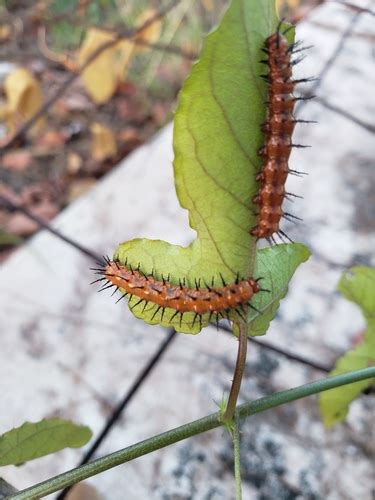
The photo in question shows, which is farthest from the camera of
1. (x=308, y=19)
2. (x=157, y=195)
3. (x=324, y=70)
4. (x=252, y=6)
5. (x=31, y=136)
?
(x=31, y=136)

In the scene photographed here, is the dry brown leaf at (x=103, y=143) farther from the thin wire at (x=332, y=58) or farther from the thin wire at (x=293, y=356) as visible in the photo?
the thin wire at (x=293, y=356)

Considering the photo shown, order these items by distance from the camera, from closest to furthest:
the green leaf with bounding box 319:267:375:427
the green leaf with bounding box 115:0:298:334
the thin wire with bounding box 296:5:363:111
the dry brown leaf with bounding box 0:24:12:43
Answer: the green leaf with bounding box 115:0:298:334
the green leaf with bounding box 319:267:375:427
the thin wire with bounding box 296:5:363:111
the dry brown leaf with bounding box 0:24:12:43

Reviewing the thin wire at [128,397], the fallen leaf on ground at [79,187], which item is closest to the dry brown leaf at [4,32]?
the fallen leaf on ground at [79,187]

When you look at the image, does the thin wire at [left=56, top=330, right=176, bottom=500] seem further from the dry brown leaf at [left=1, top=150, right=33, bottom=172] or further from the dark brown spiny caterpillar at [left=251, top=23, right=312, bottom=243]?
the dry brown leaf at [left=1, top=150, right=33, bottom=172]

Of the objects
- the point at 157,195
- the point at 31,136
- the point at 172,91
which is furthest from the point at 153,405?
the point at 172,91

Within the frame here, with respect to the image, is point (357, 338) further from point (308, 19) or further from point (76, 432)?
point (308, 19)

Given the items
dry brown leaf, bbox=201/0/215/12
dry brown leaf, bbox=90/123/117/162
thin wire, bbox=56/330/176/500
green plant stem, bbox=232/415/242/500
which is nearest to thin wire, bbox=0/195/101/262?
thin wire, bbox=56/330/176/500
